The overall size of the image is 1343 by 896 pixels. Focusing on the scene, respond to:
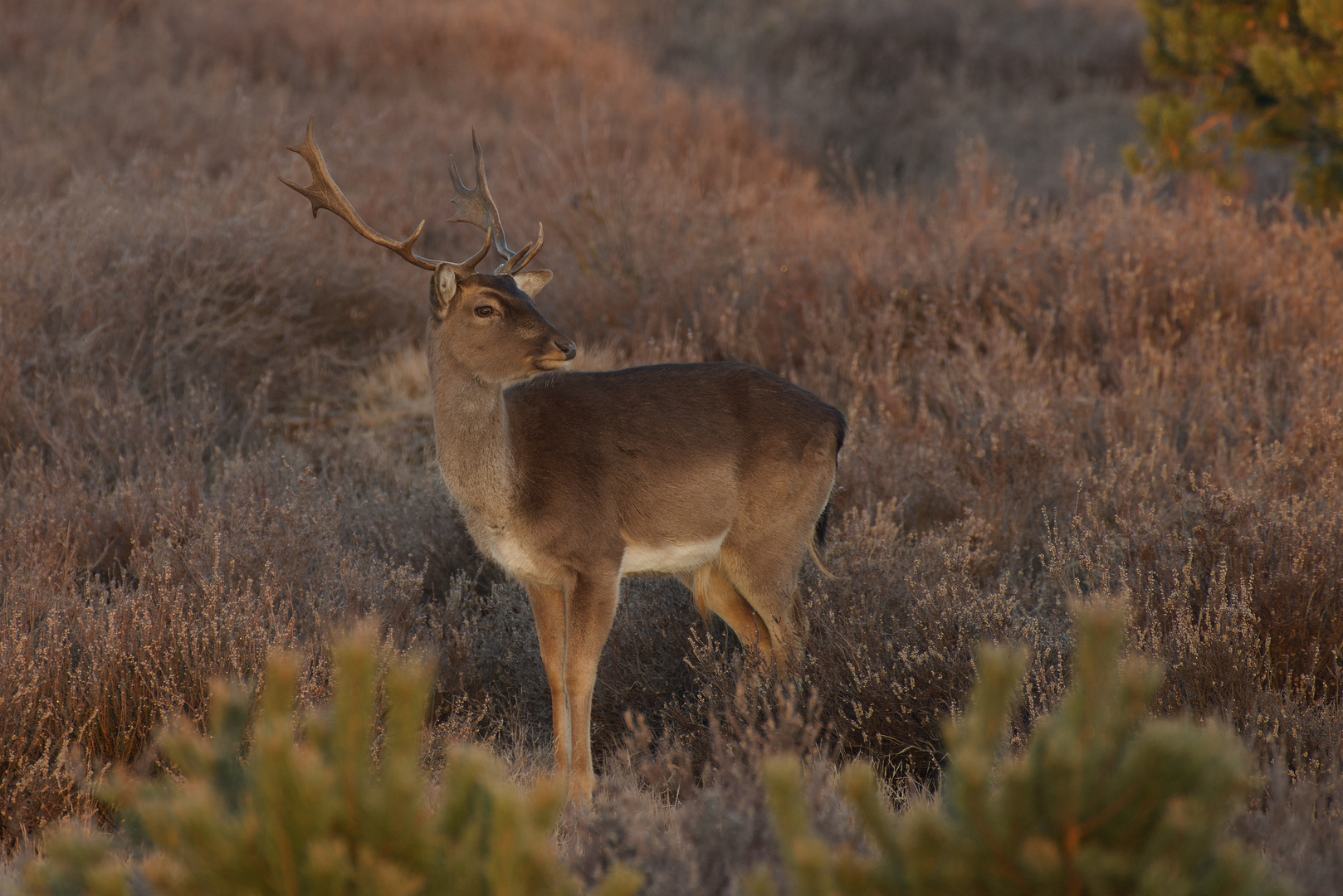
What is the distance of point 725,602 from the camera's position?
16.1 feet

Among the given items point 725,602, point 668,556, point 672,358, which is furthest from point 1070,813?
point 672,358

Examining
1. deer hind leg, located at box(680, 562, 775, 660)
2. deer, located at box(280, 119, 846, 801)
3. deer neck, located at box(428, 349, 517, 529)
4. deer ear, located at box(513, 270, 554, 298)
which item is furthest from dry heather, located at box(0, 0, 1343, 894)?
deer ear, located at box(513, 270, 554, 298)

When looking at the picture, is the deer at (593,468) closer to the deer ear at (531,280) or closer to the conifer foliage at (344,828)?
the deer ear at (531,280)

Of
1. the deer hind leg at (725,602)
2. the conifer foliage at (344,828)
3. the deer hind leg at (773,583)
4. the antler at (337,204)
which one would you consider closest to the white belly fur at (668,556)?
the deer hind leg at (773,583)

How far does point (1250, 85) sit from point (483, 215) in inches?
257

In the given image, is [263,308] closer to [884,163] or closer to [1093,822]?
[1093,822]

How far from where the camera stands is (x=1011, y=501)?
5.80 meters

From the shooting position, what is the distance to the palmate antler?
4.24 m

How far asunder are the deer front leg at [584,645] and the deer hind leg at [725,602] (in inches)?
28.3

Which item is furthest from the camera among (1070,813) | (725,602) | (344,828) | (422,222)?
(725,602)

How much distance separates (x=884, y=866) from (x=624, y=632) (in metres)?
3.43

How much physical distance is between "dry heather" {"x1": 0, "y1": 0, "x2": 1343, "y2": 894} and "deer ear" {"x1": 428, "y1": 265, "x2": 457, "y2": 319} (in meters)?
1.19

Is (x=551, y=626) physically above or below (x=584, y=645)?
below

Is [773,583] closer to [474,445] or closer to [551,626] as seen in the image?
[551,626]
